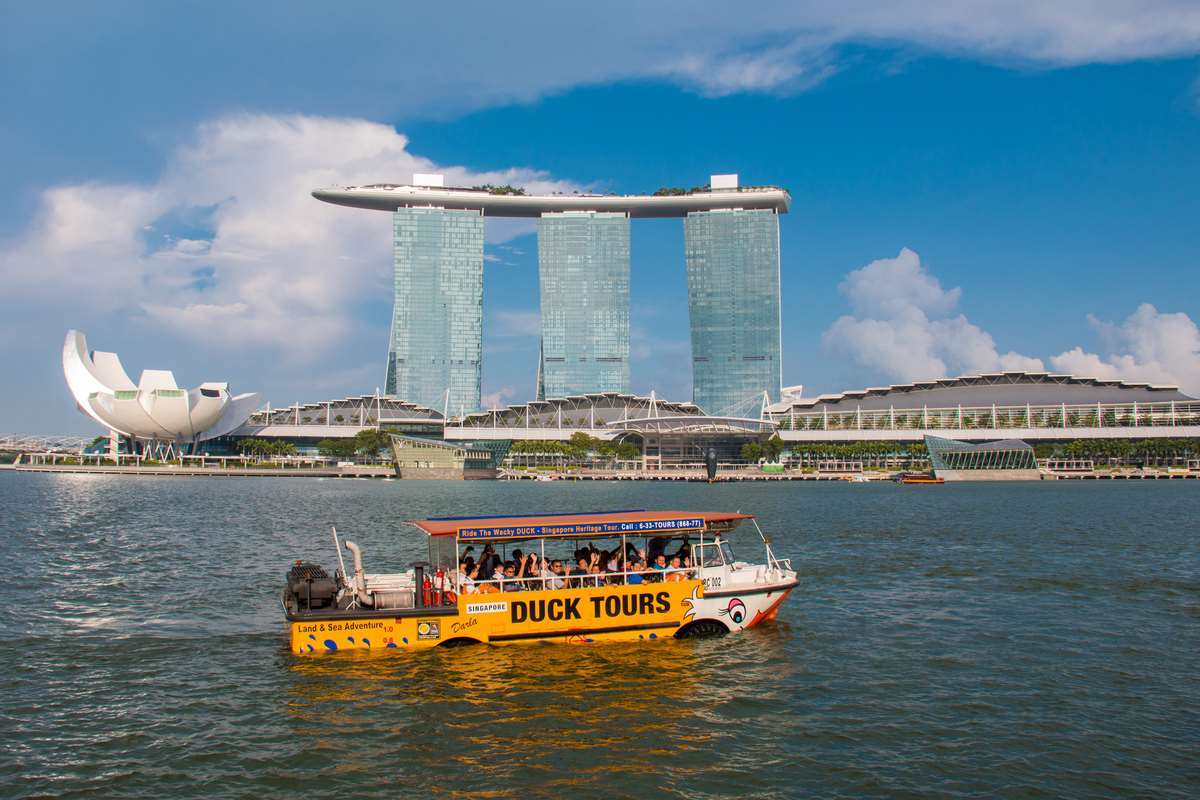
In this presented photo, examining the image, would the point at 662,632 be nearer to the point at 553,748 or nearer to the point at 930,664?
the point at 930,664

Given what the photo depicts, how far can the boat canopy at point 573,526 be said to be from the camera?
1961 centimetres

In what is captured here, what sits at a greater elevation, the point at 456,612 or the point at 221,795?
the point at 456,612

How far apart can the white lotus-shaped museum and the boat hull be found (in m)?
149

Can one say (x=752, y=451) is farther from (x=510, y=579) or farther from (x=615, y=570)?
(x=510, y=579)

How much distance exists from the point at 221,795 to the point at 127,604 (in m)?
15.2

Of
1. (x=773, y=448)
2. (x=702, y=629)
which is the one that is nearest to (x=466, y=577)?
(x=702, y=629)

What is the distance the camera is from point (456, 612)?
19.0 m

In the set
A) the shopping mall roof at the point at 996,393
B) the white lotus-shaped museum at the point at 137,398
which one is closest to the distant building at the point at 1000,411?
the shopping mall roof at the point at 996,393

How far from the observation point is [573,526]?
65.7 ft

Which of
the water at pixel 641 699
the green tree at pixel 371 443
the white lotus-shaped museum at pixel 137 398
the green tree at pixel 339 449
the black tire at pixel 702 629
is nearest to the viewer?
the water at pixel 641 699

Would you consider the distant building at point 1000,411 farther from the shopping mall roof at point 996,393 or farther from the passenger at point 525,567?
the passenger at point 525,567

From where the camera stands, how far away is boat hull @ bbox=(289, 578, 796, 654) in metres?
18.6

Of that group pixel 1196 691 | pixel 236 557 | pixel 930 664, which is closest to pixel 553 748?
pixel 930 664

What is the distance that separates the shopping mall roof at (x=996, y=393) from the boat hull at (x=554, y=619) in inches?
6572
